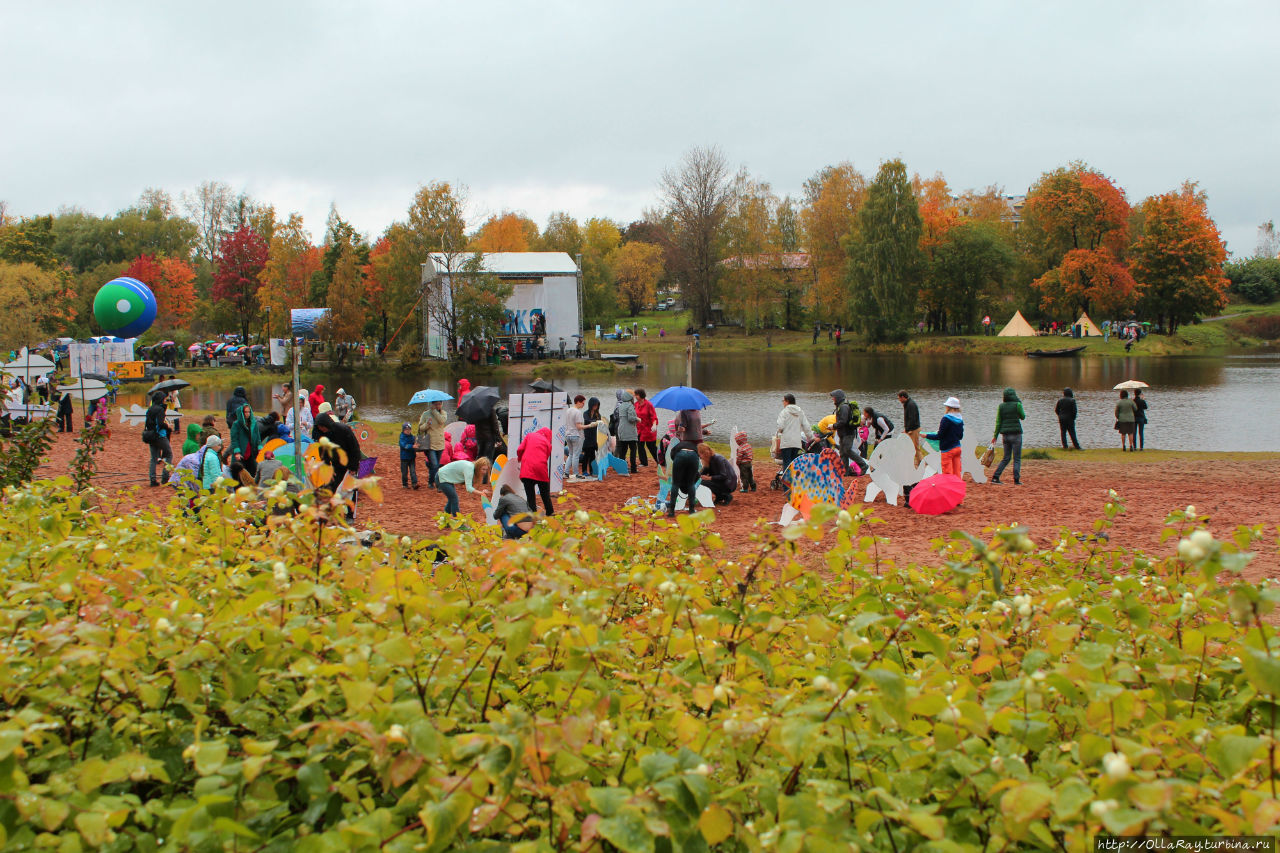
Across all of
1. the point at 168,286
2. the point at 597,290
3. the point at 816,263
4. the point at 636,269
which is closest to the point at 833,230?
the point at 816,263

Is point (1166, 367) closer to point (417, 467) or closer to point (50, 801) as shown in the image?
point (417, 467)

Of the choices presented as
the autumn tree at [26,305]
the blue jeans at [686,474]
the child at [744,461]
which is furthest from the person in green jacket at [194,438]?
the autumn tree at [26,305]

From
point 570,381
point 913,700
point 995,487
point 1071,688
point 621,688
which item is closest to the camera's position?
point 913,700

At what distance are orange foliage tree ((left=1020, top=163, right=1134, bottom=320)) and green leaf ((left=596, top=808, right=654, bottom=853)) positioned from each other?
68.8 metres

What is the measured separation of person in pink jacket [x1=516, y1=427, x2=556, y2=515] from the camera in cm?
1089

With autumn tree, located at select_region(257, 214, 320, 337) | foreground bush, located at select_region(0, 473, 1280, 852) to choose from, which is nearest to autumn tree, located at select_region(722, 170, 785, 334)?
autumn tree, located at select_region(257, 214, 320, 337)

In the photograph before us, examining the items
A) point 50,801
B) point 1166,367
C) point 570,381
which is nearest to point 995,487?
point 50,801

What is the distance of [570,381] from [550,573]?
4443 centimetres

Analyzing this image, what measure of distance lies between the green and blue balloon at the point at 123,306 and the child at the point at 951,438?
32.1 metres

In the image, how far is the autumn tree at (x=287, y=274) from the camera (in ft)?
199

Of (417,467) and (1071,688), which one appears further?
(417,467)

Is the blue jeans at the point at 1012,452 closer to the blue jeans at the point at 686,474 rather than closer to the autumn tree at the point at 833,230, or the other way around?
the blue jeans at the point at 686,474

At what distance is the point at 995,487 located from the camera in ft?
46.5

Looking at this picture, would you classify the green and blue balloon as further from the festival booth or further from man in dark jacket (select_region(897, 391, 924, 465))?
man in dark jacket (select_region(897, 391, 924, 465))
